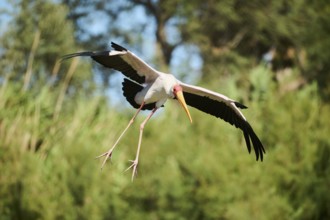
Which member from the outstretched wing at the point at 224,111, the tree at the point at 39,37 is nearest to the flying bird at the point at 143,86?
the outstretched wing at the point at 224,111

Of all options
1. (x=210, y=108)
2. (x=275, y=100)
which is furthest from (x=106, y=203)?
(x=210, y=108)

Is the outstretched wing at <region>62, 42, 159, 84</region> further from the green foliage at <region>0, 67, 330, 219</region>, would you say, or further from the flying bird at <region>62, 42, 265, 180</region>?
the green foliage at <region>0, 67, 330, 219</region>

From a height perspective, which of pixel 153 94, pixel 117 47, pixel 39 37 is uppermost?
pixel 39 37

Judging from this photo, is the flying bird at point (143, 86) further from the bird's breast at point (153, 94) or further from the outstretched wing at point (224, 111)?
the outstretched wing at point (224, 111)

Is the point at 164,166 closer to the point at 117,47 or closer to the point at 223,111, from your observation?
the point at 223,111

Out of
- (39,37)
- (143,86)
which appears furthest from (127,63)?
(39,37)

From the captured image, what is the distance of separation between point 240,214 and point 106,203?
375 centimetres

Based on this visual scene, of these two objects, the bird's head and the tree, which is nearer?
the bird's head

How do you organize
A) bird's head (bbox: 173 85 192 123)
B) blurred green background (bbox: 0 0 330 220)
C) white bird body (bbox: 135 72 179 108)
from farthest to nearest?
blurred green background (bbox: 0 0 330 220) < white bird body (bbox: 135 72 179 108) < bird's head (bbox: 173 85 192 123)

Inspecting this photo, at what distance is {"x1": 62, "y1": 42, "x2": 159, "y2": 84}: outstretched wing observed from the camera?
24.5ft

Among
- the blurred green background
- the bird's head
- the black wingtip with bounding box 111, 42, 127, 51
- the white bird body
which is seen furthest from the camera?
the blurred green background

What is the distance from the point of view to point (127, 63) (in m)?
7.91

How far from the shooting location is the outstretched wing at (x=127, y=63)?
7.48m

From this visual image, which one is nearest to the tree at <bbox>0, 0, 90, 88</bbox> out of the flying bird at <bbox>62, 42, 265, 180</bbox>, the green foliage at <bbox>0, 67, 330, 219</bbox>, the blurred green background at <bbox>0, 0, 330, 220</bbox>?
the blurred green background at <bbox>0, 0, 330, 220</bbox>
